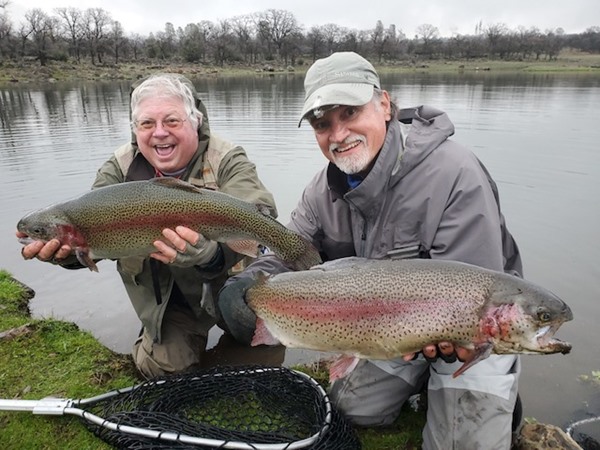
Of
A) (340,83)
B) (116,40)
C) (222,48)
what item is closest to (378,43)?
(222,48)

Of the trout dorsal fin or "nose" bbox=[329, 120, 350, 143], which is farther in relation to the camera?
the trout dorsal fin

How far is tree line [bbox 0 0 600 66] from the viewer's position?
73.2 meters

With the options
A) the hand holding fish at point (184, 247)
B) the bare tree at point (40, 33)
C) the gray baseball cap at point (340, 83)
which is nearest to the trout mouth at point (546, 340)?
the gray baseball cap at point (340, 83)

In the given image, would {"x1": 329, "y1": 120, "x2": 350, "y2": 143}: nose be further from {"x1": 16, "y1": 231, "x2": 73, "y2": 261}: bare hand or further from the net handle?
{"x1": 16, "y1": 231, "x2": 73, "y2": 261}: bare hand

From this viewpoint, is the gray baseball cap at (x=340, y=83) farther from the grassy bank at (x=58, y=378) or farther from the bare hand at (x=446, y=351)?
the grassy bank at (x=58, y=378)

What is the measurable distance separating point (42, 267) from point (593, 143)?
47.4ft

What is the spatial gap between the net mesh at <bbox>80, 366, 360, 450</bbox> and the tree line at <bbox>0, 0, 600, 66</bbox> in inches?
2754

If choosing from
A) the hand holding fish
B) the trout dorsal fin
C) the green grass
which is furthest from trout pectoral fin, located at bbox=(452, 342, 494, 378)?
the green grass

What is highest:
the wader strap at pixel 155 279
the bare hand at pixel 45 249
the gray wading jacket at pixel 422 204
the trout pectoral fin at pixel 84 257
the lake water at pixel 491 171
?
the gray wading jacket at pixel 422 204

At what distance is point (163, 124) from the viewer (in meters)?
3.78

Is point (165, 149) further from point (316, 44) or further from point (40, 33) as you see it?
point (316, 44)

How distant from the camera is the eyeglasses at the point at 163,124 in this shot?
377 centimetres

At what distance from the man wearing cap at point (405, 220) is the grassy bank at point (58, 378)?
183 millimetres

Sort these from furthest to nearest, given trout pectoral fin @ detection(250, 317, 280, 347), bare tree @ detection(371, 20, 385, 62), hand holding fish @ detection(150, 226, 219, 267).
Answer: bare tree @ detection(371, 20, 385, 62), hand holding fish @ detection(150, 226, 219, 267), trout pectoral fin @ detection(250, 317, 280, 347)
